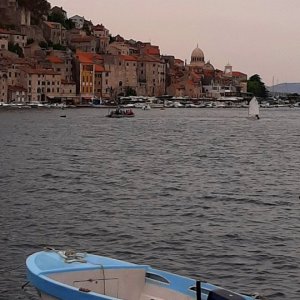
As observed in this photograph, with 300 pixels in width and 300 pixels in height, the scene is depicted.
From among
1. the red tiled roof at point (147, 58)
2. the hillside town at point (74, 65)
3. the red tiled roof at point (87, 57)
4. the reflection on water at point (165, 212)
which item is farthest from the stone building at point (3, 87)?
the reflection on water at point (165, 212)

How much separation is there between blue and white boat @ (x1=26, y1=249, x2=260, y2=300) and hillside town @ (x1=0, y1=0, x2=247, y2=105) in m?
107

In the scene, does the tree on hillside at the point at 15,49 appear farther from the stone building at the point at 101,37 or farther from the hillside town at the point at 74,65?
the stone building at the point at 101,37

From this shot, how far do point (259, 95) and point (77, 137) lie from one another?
469ft

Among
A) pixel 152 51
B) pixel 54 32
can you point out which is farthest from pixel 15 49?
pixel 152 51

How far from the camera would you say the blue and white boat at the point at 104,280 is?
376 inches

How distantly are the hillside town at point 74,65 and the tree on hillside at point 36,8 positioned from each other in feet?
2.65

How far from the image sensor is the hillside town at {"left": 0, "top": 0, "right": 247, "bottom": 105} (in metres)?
121

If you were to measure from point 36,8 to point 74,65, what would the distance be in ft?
67.2

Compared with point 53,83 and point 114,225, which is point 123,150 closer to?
point 114,225

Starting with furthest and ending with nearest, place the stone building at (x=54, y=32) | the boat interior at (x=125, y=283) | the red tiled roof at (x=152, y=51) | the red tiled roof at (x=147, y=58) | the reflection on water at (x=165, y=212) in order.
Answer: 1. the red tiled roof at (x=152, y=51)
2. the red tiled roof at (x=147, y=58)
3. the stone building at (x=54, y=32)
4. the reflection on water at (x=165, y=212)
5. the boat interior at (x=125, y=283)

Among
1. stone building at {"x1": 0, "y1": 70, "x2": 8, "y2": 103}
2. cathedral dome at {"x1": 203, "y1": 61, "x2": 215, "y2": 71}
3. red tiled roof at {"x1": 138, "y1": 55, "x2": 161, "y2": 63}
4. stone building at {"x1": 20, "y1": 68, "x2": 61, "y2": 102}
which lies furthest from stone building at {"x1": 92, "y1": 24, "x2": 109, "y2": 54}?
cathedral dome at {"x1": 203, "y1": 61, "x2": 215, "y2": 71}

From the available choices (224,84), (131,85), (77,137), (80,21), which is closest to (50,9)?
(80,21)

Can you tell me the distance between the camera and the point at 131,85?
146000mm

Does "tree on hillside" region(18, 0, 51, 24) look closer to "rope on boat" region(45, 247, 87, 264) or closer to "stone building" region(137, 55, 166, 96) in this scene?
"stone building" region(137, 55, 166, 96)
